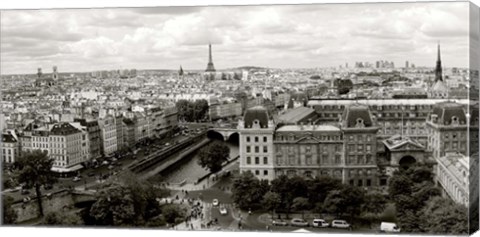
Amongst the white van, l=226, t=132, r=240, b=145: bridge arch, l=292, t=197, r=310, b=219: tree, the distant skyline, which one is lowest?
the white van

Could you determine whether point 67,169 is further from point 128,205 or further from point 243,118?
point 243,118

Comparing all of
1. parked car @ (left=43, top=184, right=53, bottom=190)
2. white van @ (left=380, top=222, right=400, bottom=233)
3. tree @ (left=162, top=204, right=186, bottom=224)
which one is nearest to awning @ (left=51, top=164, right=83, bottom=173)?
parked car @ (left=43, top=184, right=53, bottom=190)

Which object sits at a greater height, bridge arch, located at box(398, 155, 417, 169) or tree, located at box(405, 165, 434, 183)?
bridge arch, located at box(398, 155, 417, 169)

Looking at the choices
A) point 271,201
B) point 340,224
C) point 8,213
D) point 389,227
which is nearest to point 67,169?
point 8,213

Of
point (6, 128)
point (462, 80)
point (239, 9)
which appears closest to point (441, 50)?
point (462, 80)

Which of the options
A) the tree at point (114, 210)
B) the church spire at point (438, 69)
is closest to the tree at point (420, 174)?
the church spire at point (438, 69)

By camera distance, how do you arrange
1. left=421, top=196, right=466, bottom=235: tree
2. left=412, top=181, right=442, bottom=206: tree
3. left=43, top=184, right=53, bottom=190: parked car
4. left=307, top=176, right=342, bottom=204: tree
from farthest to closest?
1. left=43, top=184, right=53, bottom=190: parked car
2. left=307, top=176, right=342, bottom=204: tree
3. left=412, top=181, right=442, bottom=206: tree
4. left=421, top=196, right=466, bottom=235: tree

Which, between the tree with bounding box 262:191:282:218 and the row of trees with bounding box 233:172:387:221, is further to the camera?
the tree with bounding box 262:191:282:218

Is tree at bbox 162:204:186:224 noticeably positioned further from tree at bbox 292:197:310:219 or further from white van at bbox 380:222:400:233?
white van at bbox 380:222:400:233

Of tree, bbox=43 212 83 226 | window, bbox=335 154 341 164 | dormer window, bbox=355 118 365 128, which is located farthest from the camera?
tree, bbox=43 212 83 226
